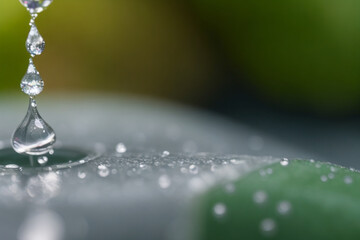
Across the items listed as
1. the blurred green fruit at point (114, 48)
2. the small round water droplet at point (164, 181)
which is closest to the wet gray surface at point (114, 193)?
the small round water droplet at point (164, 181)

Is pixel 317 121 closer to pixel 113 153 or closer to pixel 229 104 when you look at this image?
pixel 229 104

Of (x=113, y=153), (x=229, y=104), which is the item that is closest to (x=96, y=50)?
(x=229, y=104)

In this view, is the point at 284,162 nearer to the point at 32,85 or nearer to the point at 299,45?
the point at 32,85

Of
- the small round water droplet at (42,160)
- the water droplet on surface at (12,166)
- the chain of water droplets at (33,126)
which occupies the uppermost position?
the chain of water droplets at (33,126)

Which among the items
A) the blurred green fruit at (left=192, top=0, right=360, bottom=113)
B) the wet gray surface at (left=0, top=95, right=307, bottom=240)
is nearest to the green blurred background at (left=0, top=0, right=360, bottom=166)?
the blurred green fruit at (left=192, top=0, right=360, bottom=113)

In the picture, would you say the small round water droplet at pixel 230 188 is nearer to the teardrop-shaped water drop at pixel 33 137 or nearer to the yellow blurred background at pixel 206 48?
the teardrop-shaped water drop at pixel 33 137

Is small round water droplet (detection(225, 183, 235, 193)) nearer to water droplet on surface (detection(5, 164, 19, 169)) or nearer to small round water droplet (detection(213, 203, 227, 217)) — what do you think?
small round water droplet (detection(213, 203, 227, 217))

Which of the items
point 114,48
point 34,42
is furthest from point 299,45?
point 34,42
